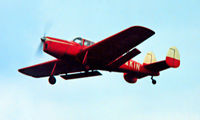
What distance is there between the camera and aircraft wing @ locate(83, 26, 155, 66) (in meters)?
18.7

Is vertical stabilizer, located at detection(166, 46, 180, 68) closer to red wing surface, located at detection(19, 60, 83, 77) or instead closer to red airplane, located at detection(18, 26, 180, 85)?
red airplane, located at detection(18, 26, 180, 85)

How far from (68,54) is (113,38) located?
281 centimetres

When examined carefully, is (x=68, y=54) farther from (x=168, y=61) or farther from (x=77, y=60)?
(x=168, y=61)

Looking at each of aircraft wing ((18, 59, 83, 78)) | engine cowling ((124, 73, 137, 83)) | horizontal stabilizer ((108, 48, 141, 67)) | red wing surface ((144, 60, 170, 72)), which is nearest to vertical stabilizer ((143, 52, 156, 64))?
red wing surface ((144, 60, 170, 72))

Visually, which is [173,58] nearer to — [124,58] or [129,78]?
[129,78]

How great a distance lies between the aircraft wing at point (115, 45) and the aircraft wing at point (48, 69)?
5.26ft

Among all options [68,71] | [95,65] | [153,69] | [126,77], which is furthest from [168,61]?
[68,71]

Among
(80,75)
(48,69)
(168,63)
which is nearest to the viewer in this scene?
(80,75)

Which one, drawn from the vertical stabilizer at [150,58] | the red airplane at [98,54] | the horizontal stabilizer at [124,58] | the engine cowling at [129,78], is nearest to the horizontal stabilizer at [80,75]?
the red airplane at [98,54]

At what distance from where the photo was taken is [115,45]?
2006 cm

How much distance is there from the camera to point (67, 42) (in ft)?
66.5

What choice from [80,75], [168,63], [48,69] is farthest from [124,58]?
[48,69]

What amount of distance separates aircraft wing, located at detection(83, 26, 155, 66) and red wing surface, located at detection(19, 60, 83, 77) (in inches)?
49.8

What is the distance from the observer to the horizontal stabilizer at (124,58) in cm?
2041
